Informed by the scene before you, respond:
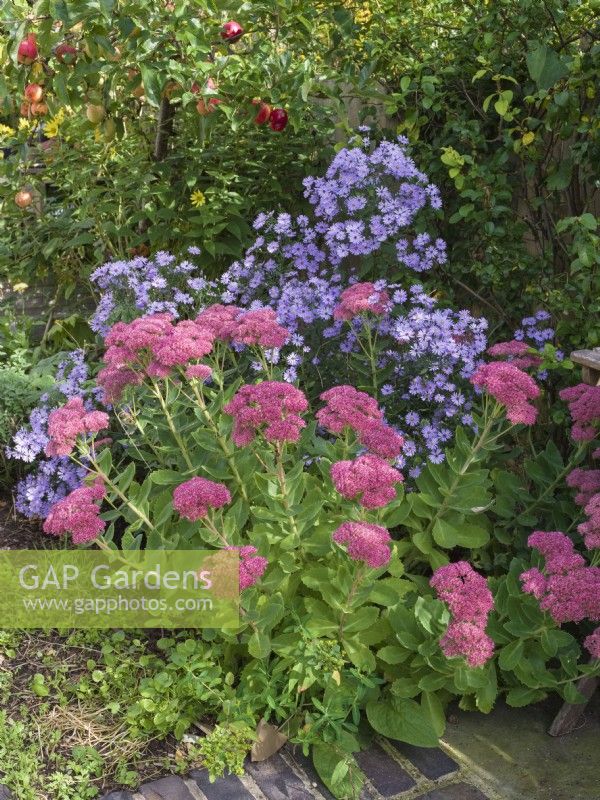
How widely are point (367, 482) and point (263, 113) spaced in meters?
2.33

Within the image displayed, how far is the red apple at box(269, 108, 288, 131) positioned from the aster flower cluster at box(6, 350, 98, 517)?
1446 millimetres

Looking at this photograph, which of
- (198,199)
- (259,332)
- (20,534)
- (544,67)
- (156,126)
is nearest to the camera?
(259,332)

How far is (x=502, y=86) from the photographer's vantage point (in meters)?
3.91

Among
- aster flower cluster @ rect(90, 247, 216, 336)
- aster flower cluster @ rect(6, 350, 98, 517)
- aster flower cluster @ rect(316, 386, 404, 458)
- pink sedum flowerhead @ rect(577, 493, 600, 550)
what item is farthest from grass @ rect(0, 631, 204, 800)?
aster flower cluster @ rect(90, 247, 216, 336)

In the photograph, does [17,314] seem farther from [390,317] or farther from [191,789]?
[191,789]

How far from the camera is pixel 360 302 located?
121 inches

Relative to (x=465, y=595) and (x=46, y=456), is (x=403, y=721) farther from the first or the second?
(x=46, y=456)

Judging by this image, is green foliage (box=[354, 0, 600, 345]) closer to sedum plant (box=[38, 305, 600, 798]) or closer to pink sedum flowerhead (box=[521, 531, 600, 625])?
sedum plant (box=[38, 305, 600, 798])

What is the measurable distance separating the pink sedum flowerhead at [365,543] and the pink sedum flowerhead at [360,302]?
1.00 meters

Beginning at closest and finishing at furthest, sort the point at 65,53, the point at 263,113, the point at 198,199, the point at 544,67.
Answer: the point at 544,67 → the point at 65,53 → the point at 263,113 → the point at 198,199

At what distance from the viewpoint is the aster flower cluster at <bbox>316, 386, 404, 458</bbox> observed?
2.54 metres

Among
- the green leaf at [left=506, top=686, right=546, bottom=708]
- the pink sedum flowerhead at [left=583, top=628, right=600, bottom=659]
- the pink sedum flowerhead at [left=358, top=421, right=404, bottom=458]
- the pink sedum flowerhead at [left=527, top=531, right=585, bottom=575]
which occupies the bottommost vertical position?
the green leaf at [left=506, top=686, right=546, bottom=708]

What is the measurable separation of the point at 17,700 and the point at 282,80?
2838 millimetres

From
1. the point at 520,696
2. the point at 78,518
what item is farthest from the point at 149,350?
the point at 520,696
